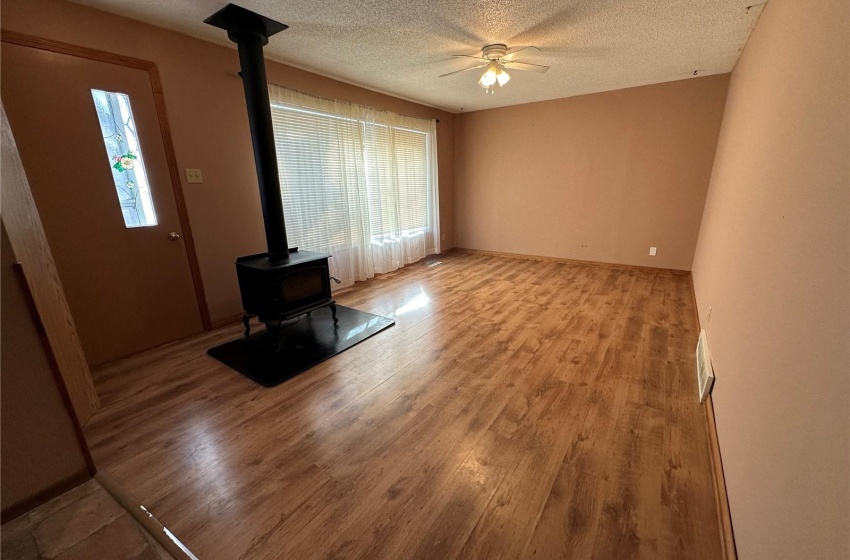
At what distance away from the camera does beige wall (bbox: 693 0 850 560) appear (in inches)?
28.5

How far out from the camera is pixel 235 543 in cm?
122

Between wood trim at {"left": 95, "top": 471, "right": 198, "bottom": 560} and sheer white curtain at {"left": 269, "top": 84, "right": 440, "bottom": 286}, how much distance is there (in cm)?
241

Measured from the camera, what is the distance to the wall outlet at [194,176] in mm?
2714

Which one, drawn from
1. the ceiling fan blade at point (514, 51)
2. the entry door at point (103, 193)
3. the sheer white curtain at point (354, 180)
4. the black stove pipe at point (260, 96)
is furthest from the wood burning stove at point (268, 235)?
the ceiling fan blade at point (514, 51)

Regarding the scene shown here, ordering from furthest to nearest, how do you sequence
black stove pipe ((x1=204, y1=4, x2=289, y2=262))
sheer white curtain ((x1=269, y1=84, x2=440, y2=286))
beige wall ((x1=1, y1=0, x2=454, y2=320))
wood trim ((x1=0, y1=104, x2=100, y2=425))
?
sheer white curtain ((x1=269, y1=84, x2=440, y2=286)) → black stove pipe ((x1=204, y1=4, x2=289, y2=262)) → beige wall ((x1=1, y1=0, x2=454, y2=320)) → wood trim ((x1=0, y1=104, x2=100, y2=425))

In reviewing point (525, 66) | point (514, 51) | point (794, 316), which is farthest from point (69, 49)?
point (794, 316)

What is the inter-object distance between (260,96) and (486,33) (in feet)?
5.82

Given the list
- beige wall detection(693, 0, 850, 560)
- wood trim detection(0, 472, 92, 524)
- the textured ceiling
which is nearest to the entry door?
the textured ceiling

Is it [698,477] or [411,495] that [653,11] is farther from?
[411,495]

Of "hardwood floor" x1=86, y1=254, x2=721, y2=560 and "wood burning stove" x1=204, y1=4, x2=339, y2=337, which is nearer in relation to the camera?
"hardwood floor" x1=86, y1=254, x2=721, y2=560

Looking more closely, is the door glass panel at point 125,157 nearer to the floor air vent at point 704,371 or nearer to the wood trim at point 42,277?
the wood trim at point 42,277

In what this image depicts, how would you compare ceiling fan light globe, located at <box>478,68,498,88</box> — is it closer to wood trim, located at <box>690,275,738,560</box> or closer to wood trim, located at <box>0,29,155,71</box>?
wood trim, located at <box>0,29,155,71</box>

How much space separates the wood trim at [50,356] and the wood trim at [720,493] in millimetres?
2582

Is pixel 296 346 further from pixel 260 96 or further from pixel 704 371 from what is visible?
pixel 704 371
